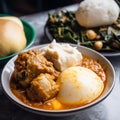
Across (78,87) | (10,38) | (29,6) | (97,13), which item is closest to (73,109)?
(78,87)

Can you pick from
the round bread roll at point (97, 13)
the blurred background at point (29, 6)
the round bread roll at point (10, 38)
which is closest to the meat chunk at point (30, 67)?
the round bread roll at point (10, 38)

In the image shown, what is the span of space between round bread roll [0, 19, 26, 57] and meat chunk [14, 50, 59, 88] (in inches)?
8.1

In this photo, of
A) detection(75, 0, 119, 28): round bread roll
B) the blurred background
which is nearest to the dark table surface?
detection(75, 0, 119, 28): round bread roll

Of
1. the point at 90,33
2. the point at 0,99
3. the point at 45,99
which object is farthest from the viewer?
the point at 90,33

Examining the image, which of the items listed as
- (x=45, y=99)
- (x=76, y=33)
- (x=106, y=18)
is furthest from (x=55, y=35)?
(x=45, y=99)

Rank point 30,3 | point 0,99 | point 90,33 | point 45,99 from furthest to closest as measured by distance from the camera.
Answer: point 30,3 → point 90,33 → point 0,99 → point 45,99

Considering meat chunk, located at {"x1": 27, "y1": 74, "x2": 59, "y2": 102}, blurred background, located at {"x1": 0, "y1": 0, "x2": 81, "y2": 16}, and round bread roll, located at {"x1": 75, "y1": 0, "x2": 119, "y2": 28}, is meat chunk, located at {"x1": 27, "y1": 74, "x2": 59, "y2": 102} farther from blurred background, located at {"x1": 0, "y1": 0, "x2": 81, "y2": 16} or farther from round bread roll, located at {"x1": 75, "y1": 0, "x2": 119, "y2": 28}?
blurred background, located at {"x1": 0, "y1": 0, "x2": 81, "y2": 16}

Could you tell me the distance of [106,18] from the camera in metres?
1.22

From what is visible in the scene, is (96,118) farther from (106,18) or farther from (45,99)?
(106,18)

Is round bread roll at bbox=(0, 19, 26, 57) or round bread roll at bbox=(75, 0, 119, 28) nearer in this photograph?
round bread roll at bbox=(0, 19, 26, 57)

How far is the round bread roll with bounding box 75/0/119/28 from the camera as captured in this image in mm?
1204

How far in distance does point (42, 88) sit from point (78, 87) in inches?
4.2

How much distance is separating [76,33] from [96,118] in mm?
469

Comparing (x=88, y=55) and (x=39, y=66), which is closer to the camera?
(x=39, y=66)
